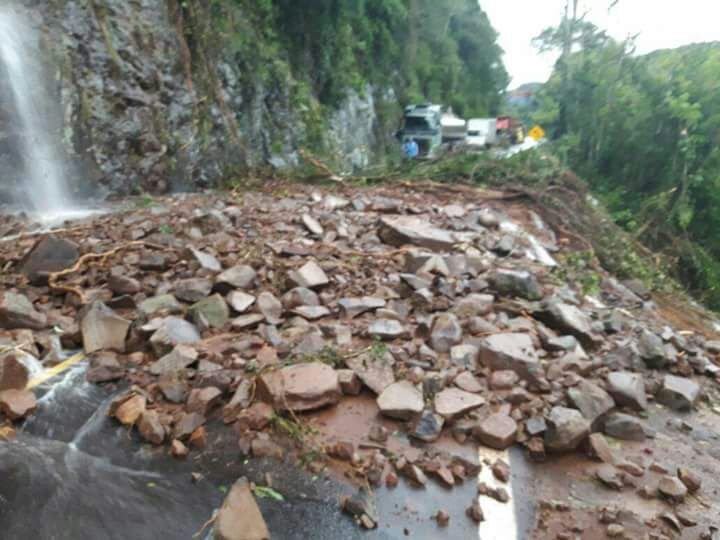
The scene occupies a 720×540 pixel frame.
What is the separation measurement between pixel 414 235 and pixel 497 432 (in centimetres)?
295

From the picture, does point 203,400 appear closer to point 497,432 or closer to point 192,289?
point 192,289

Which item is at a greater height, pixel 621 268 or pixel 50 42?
pixel 50 42

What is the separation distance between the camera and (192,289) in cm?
399

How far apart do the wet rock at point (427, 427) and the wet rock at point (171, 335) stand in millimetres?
1612

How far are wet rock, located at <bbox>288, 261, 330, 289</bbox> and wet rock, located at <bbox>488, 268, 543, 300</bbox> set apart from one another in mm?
1440

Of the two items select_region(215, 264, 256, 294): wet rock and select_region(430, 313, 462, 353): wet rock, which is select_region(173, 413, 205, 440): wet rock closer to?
select_region(215, 264, 256, 294): wet rock

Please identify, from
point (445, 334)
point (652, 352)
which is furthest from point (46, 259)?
point (652, 352)

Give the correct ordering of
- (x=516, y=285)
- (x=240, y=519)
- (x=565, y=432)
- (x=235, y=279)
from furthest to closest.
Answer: (x=516, y=285) → (x=235, y=279) → (x=565, y=432) → (x=240, y=519)

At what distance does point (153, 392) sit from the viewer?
3068 mm

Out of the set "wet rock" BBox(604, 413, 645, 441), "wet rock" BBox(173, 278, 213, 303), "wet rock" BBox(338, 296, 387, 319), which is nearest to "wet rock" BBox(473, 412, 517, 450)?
"wet rock" BBox(604, 413, 645, 441)

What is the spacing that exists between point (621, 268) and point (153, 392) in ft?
19.4

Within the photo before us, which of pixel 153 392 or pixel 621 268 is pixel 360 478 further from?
pixel 621 268

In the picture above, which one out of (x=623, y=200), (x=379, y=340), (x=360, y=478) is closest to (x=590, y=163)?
(x=623, y=200)

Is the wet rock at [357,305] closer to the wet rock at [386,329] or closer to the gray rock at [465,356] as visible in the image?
the wet rock at [386,329]
